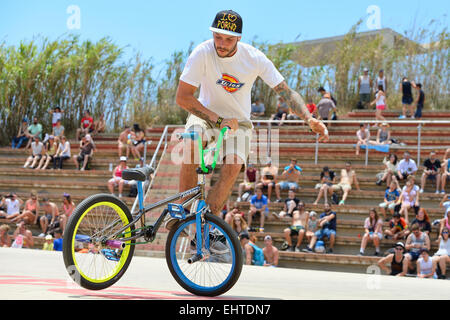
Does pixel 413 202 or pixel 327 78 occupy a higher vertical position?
pixel 327 78

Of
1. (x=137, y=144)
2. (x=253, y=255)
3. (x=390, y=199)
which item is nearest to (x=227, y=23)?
(x=253, y=255)

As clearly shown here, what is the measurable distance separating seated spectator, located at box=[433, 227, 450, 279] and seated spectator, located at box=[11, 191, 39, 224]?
10098mm

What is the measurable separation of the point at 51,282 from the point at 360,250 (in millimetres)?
9744

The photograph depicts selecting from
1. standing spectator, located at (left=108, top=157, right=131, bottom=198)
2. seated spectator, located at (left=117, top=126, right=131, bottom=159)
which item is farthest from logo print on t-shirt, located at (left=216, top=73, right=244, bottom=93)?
seated spectator, located at (left=117, top=126, right=131, bottom=159)

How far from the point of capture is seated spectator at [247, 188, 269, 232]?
14867 millimetres

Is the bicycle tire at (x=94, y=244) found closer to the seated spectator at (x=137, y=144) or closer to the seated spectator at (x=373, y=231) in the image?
the seated spectator at (x=373, y=231)

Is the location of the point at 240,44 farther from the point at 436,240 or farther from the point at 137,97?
the point at 137,97

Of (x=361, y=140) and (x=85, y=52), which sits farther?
(x=85, y=52)

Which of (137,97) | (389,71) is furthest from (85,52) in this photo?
(389,71)

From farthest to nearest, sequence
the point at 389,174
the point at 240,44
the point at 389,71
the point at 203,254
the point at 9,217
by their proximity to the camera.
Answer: the point at 389,71
the point at 9,217
the point at 389,174
the point at 240,44
the point at 203,254

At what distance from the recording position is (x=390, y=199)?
14.5 m

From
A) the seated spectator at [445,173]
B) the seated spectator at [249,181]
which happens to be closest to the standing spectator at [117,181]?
the seated spectator at [249,181]

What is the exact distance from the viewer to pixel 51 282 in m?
4.72

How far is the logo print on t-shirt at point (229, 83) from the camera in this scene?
16.6 ft
